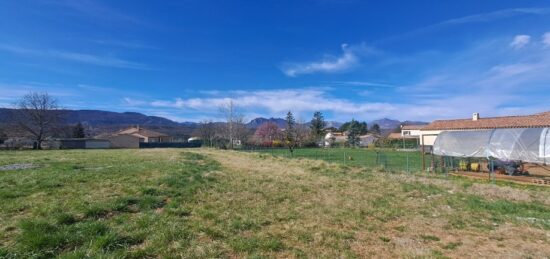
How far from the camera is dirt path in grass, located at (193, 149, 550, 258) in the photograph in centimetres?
468

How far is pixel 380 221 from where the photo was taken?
6.27m

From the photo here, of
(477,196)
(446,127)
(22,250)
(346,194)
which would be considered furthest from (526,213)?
(446,127)

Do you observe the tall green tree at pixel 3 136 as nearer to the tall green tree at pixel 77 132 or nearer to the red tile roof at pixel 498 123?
the tall green tree at pixel 77 132

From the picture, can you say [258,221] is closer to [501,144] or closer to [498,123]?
[501,144]

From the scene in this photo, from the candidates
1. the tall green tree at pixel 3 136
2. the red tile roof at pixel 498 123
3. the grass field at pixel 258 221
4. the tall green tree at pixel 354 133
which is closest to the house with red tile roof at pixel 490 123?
the red tile roof at pixel 498 123

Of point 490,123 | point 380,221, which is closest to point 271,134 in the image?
point 490,123

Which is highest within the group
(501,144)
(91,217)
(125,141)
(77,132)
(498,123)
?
(77,132)

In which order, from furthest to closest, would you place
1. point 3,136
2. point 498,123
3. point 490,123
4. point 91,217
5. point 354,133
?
point 354,133, point 3,136, point 490,123, point 498,123, point 91,217

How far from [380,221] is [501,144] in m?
12.5

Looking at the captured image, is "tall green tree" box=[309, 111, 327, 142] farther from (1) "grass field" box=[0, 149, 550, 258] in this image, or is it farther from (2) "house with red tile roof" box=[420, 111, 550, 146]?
(1) "grass field" box=[0, 149, 550, 258]

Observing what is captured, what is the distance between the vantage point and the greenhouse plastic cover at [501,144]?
1298cm

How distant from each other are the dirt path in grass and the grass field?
22mm

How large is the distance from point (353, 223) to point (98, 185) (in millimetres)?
7643

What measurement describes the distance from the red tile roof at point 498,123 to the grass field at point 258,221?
1292 inches
